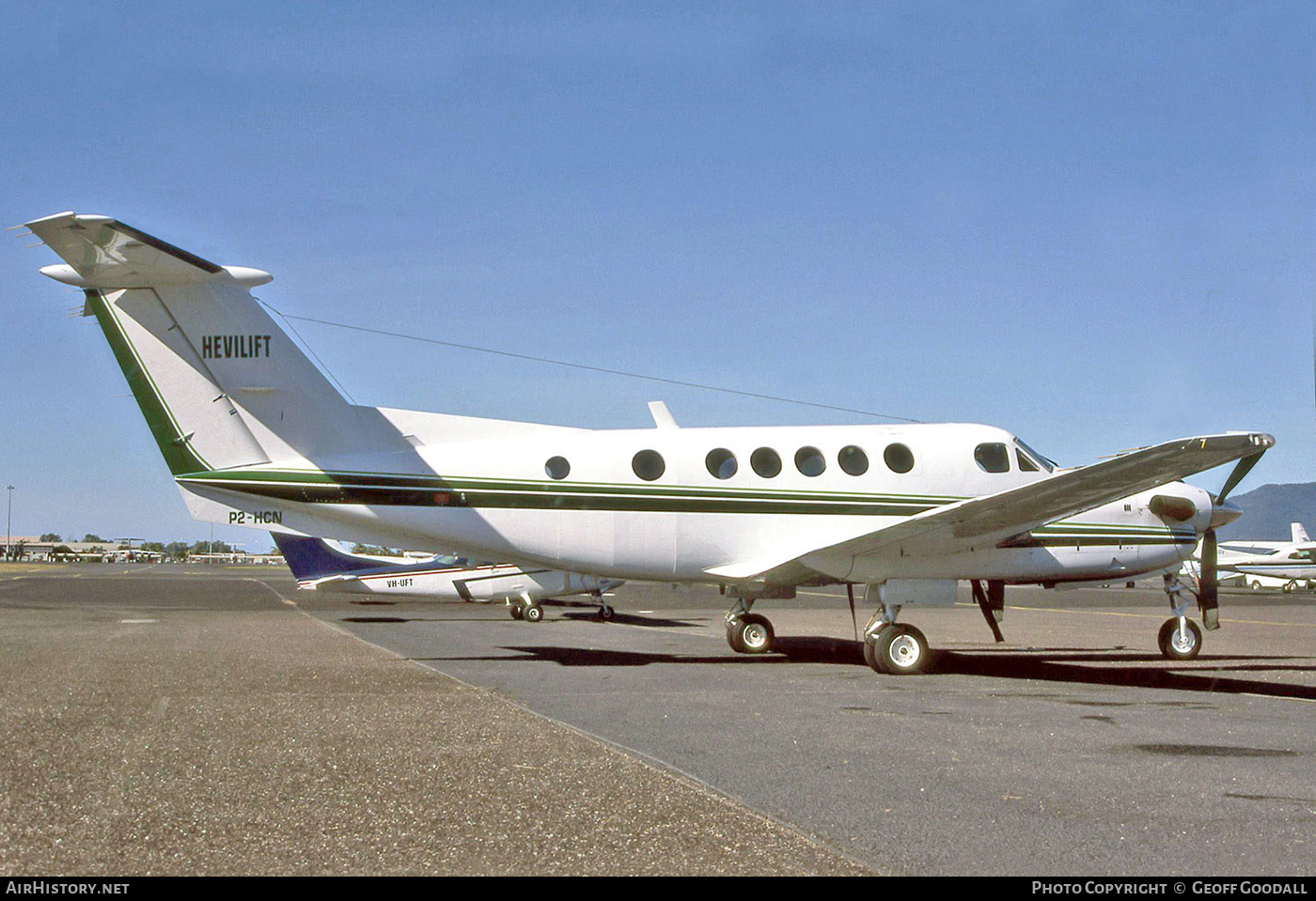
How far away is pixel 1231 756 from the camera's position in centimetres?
792

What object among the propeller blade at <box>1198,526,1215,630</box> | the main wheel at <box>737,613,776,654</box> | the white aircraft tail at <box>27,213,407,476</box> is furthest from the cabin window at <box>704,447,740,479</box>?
the propeller blade at <box>1198,526,1215,630</box>

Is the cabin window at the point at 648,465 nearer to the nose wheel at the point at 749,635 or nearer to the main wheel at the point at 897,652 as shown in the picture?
the main wheel at the point at 897,652

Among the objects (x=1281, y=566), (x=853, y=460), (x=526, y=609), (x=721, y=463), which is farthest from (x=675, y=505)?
(x=1281, y=566)

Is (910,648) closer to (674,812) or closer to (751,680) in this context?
(751,680)

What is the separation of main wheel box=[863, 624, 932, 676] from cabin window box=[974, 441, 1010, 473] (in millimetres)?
2894

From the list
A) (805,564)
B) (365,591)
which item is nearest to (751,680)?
(805,564)

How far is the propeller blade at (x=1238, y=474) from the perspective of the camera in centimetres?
1389

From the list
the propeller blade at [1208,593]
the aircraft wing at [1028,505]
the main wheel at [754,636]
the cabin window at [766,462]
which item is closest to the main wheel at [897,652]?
the aircraft wing at [1028,505]

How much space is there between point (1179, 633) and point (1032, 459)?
3.64 m

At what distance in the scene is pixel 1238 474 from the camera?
48.9ft

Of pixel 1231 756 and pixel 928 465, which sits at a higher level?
pixel 928 465

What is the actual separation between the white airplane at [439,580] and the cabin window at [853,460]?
480 inches

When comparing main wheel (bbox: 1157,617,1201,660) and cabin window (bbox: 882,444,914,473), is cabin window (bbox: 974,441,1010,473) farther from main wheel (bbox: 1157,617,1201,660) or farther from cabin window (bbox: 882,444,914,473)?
main wheel (bbox: 1157,617,1201,660)

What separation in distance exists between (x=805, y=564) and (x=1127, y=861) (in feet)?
30.5
